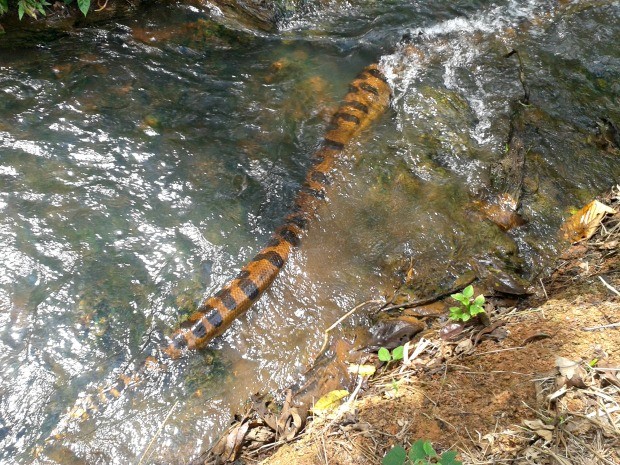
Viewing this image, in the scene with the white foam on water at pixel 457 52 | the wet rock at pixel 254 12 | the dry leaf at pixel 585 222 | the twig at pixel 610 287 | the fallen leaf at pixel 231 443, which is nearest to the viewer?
the twig at pixel 610 287

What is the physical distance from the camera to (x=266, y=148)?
225 inches

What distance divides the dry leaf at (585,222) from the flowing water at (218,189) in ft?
0.46

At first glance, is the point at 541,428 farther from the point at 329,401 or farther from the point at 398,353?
the point at 329,401

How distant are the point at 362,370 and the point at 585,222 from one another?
2771mm

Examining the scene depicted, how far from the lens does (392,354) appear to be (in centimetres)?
399

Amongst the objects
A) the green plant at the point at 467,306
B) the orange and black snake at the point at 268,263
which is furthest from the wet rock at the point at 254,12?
the green plant at the point at 467,306

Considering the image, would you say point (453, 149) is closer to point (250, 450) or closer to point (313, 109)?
point (313, 109)

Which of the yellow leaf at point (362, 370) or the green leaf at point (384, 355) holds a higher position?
the green leaf at point (384, 355)

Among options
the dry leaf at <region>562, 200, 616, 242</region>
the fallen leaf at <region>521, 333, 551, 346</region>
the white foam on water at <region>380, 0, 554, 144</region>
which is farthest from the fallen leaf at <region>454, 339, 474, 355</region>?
the white foam on water at <region>380, 0, 554, 144</region>

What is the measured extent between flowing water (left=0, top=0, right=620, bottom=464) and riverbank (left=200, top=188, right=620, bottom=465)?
2.39ft

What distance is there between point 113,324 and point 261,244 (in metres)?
1.53

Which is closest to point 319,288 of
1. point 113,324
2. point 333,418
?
point 333,418

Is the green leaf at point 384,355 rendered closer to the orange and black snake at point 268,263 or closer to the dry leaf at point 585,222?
the orange and black snake at point 268,263

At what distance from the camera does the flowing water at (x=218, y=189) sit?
4.05 m
